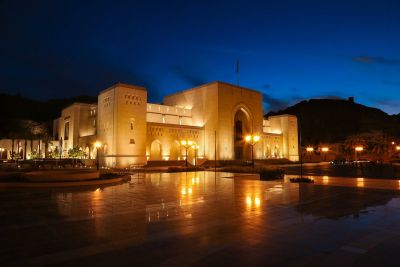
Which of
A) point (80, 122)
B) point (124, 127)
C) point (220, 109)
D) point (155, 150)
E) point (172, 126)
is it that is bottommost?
point (155, 150)

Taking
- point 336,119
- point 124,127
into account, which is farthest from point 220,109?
point 336,119

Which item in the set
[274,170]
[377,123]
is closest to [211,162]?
[274,170]

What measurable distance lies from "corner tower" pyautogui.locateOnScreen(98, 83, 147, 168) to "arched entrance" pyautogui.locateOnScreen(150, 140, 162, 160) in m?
4.83

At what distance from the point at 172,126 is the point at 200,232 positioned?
124 ft

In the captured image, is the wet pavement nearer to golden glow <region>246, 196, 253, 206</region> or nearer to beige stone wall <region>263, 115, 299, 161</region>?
golden glow <region>246, 196, 253, 206</region>

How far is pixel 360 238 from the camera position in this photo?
5699mm

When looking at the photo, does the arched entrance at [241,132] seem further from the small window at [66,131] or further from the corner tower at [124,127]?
the small window at [66,131]

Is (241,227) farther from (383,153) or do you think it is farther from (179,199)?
(383,153)

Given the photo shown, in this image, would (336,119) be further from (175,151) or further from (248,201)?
(248,201)

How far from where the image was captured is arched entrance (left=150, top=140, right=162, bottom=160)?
1692 inches

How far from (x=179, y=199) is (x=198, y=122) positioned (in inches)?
1538

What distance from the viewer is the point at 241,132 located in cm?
5216

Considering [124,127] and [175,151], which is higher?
[124,127]

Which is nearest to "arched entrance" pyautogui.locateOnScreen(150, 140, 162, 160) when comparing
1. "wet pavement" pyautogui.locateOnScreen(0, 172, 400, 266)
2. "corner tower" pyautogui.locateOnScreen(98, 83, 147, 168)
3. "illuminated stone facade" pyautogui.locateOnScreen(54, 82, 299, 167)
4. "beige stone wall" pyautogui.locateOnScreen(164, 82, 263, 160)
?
"illuminated stone facade" pyautogui.locateOnScreen(54, 82, 299, 167)
